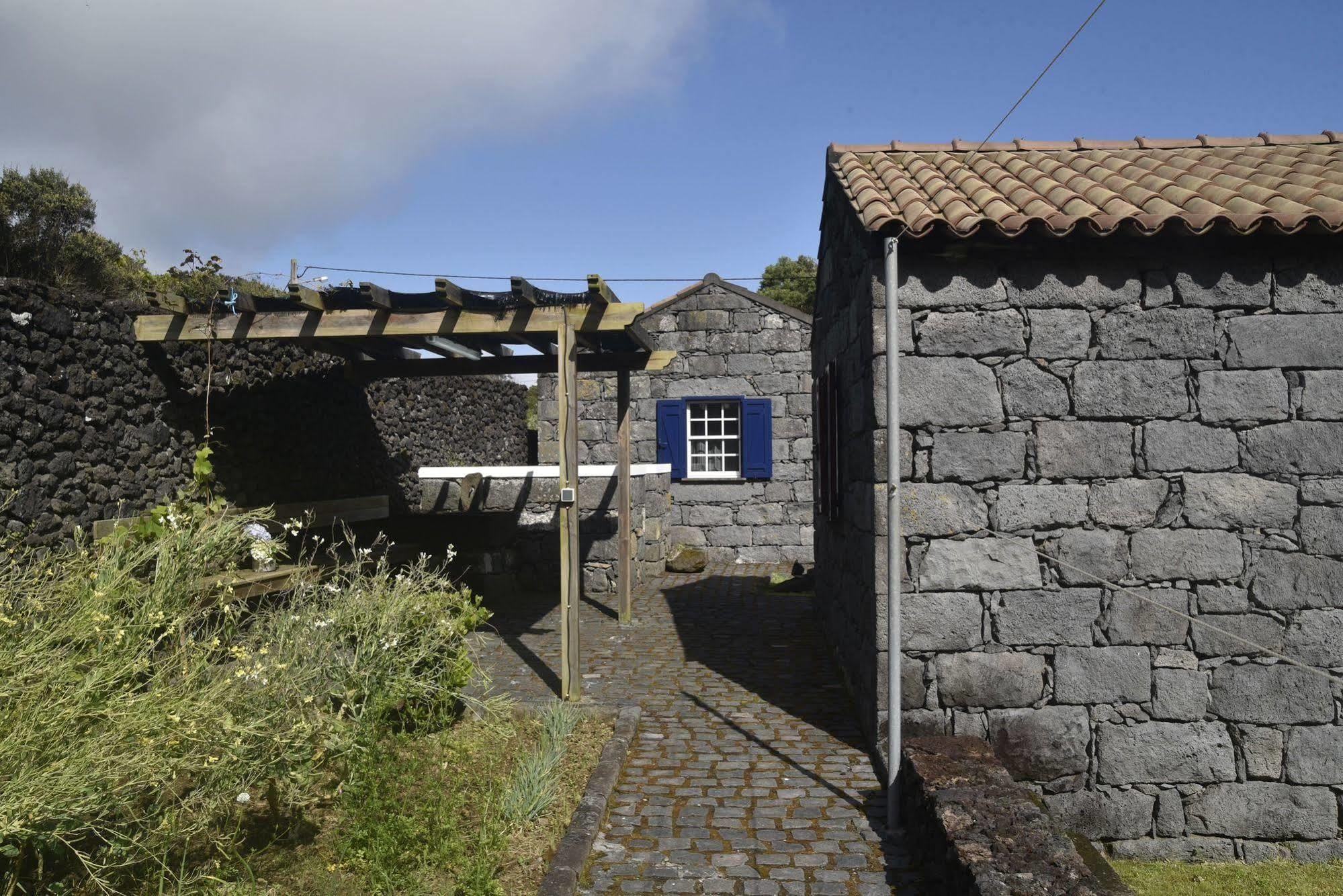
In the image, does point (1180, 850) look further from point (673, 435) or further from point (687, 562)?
point (673, 435)

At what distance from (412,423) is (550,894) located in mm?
10479

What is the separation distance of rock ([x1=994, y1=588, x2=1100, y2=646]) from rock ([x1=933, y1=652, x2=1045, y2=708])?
0.11m

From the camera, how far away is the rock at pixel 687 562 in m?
13.1

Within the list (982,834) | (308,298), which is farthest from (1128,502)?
(308,298)

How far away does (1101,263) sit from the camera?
520 centimetres

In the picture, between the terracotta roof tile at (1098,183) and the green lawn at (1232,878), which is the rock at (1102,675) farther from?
the terracotta roof tile at (1098,183)

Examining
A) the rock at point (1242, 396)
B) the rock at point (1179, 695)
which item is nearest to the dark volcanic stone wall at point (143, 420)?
the rock at point (1179, 695)

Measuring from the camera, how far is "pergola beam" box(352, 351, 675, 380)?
33.2ft

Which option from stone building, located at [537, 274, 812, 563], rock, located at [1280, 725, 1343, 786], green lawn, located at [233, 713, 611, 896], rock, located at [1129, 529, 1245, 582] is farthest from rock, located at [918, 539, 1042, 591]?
stone building, located at [537, 274, 812, 563]

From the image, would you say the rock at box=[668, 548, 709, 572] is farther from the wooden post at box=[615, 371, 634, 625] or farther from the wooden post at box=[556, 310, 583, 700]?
the wooden post at box=[556, 310, 583, 700]

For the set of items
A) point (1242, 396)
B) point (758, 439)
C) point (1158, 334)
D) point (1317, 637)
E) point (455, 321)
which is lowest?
point (1317, 637)

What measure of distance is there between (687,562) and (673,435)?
195cm

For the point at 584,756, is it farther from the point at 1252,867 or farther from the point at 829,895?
the point at 1252,867

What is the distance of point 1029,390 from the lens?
5.18 m
